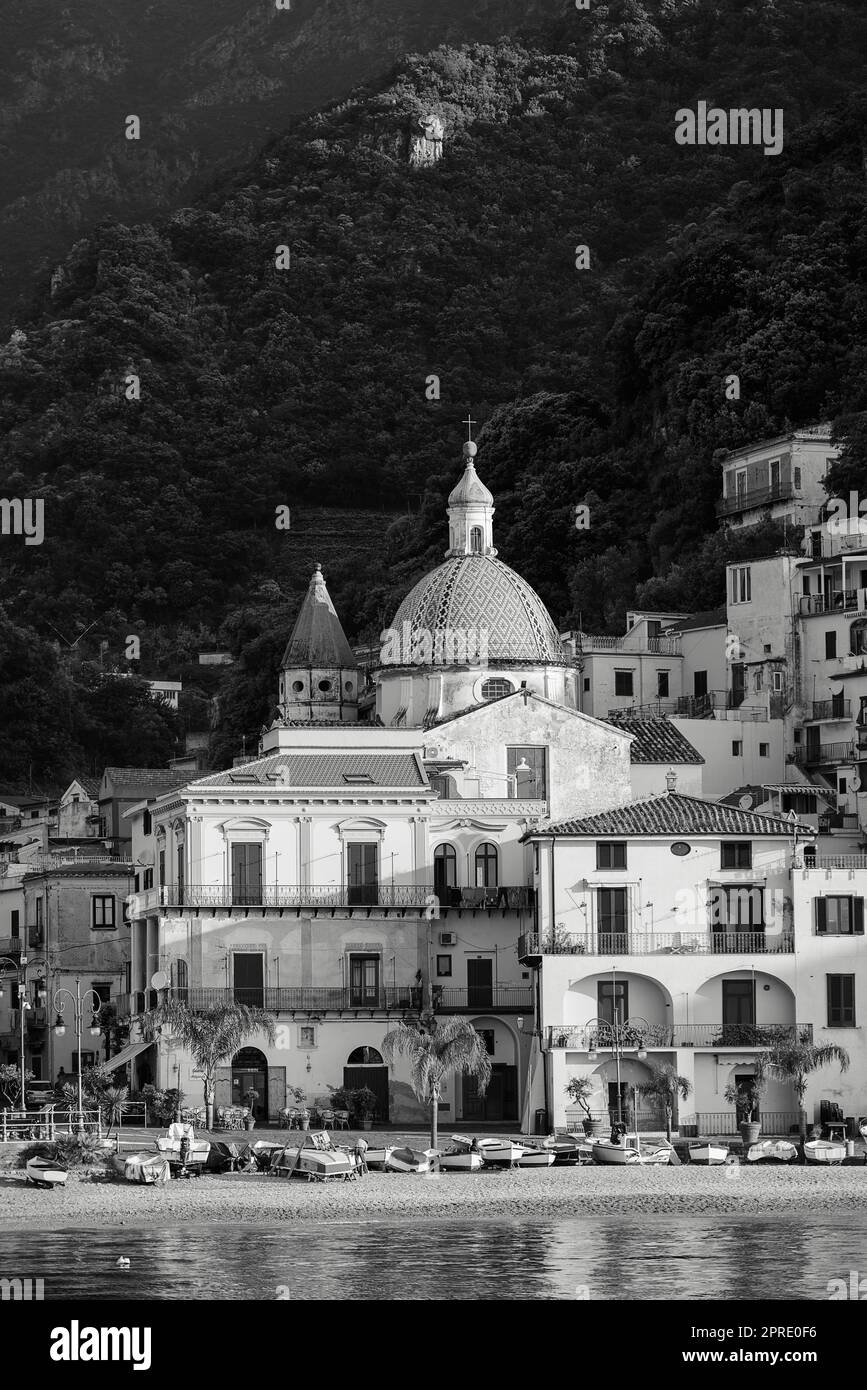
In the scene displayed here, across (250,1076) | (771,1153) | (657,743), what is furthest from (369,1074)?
(657,743)

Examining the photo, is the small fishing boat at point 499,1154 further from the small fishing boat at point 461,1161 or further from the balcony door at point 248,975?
the balcony door at point 248,975

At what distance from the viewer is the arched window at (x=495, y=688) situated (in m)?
95.6

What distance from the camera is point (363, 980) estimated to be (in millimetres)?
82688

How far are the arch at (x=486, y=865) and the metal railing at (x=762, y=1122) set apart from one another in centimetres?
1341

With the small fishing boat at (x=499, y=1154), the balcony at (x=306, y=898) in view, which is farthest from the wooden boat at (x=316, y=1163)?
the balcony at (x=306, y=898)

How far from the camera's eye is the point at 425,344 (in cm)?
18325

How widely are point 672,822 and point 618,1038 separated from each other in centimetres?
637

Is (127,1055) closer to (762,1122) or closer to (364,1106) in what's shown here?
(364,1106)

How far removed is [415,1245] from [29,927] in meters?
45.3

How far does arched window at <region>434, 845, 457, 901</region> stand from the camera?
3410 inches
